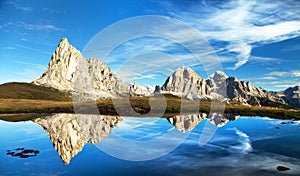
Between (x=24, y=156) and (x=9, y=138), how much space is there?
57.8 feet

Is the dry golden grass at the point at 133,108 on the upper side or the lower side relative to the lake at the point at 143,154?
upper

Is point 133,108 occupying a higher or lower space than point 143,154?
higher

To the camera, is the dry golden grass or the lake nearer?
the lake

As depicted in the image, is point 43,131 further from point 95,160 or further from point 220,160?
point 220,160

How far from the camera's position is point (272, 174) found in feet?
87.0

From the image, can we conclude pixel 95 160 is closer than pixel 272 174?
No

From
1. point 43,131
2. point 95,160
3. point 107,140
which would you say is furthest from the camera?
point 43,131

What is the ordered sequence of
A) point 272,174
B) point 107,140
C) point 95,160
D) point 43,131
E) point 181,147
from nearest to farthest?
point 272,174, point 95,160, point 181,147, point 107,140, point 43,131

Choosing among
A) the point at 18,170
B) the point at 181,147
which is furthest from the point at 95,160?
the point at 181,147

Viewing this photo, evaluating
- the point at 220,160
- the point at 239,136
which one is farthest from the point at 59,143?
the point at 239,136

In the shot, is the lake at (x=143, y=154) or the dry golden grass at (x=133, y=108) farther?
the dry golden grass at (x=133, y=108)

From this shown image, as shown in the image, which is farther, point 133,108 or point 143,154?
point 133,108

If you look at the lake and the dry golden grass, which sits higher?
the dry golden grass

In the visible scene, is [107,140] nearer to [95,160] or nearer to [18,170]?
[95,160]
